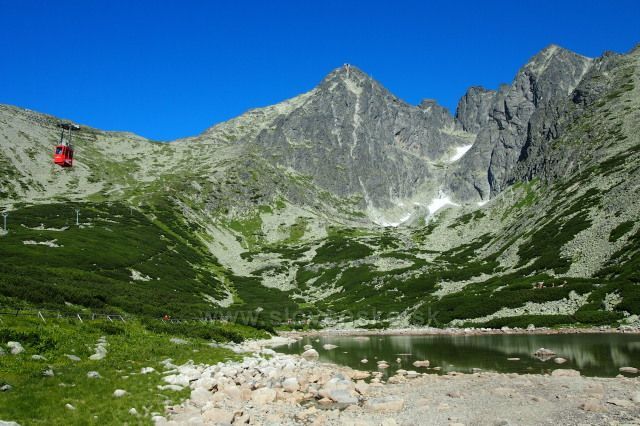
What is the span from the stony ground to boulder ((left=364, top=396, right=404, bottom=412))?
0.15 feet

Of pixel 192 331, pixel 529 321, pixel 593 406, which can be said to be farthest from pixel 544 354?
pixel 192 331

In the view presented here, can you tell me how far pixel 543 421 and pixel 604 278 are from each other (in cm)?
6352

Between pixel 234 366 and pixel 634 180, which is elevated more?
pixel 634 180

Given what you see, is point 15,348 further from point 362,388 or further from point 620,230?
point 620,230

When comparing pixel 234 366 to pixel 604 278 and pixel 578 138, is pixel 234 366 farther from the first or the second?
pixel 578 138

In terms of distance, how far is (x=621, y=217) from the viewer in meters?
90.3

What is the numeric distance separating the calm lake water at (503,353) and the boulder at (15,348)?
2246 centimetres

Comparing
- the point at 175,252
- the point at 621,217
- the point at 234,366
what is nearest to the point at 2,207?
the point at 175,252

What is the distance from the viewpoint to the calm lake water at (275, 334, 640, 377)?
3294cm

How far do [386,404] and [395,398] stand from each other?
80cm

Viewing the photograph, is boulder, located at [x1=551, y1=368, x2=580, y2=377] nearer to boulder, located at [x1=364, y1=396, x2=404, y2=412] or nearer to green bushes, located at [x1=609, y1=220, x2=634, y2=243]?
boulder, located at [x1=364, y1=396, x2=404, y2=412]

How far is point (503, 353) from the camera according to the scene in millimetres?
41125

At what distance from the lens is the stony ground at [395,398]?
1867cm

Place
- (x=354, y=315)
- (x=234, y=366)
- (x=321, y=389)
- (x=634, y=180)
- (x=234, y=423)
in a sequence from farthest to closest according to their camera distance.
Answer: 1. (x=634, y=180)
2. (x=354, y=315)
3. (x=234, y=366)
4. (x=321, y=389)
5. (x=234, y=423)
